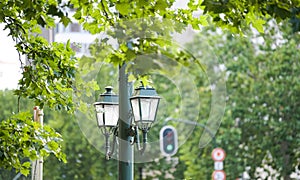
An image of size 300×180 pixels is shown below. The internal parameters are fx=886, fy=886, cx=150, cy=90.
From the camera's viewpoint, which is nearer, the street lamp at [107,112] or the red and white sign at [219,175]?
the street lamp at [107,112]

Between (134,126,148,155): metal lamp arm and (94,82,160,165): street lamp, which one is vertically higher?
(94,82,160,165): street lamp

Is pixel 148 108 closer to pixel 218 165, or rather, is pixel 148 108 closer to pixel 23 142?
pixel 23 142

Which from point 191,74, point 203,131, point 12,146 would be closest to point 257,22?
point 191,74

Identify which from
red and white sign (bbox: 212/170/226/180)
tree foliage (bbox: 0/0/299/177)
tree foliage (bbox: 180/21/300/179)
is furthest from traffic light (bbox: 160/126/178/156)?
tree foliage (bbox: 180/21/300/179)

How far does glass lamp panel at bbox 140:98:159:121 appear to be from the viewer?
4.41 m

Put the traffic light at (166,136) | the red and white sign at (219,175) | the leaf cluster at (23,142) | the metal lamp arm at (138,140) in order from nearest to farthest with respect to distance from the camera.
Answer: the metal lamp arm at (138,140), the traffic light at (166,136), the leaf cluster at (23,142), the red and white sign at (219,175)

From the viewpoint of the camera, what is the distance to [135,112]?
14.6 ft

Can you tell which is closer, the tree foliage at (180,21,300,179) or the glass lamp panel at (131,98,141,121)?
the glass lamp panel at (131,98,141,121)

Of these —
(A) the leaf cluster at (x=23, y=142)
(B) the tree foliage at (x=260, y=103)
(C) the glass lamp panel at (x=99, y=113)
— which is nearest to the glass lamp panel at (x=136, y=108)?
(C) the glass lamp panel at (x=99, y=113)

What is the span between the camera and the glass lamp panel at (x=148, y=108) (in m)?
4.41

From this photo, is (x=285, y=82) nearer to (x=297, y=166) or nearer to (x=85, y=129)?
(x=297, y=166)

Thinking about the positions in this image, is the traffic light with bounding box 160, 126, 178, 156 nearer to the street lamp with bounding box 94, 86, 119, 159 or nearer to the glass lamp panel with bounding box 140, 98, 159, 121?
the glass lamp panel with bounding box 140, 98, 159, 121

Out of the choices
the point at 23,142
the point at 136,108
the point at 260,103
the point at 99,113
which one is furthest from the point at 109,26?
the point at 260,103

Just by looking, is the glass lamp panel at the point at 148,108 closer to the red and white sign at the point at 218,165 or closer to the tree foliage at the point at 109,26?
the tree foliage at the point at 109,26
